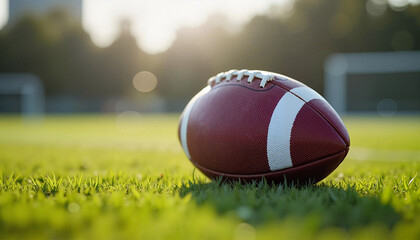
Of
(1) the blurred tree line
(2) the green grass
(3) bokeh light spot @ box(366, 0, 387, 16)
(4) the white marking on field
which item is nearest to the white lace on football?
(4) the white marking on field

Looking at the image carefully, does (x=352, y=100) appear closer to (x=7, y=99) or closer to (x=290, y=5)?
(x=290, y=5)

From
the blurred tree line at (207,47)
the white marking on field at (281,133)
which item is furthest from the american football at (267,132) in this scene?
the blurred tree line at (207,47)

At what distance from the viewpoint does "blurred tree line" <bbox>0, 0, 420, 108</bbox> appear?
106ft

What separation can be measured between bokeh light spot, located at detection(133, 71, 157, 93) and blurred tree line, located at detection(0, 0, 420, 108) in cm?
53

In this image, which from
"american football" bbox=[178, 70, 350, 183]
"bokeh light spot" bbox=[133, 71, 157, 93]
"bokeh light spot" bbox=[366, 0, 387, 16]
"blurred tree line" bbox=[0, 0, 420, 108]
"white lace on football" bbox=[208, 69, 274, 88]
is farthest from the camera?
"bokeh light spot" bbox=[133, 71, 157, 93]

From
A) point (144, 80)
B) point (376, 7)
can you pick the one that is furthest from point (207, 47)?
point (376, 7)

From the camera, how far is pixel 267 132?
2451 millimetres

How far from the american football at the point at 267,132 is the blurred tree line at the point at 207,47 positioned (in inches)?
1146

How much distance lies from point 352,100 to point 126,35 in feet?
87.8

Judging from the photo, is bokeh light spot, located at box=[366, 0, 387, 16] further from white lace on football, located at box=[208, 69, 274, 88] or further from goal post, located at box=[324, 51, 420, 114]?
white lace on football, located at box=[208, 69, 274, 88]

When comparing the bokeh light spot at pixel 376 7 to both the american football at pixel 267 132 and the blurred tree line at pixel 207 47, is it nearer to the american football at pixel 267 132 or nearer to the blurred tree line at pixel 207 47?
the blurred tree line at pixel 207 47

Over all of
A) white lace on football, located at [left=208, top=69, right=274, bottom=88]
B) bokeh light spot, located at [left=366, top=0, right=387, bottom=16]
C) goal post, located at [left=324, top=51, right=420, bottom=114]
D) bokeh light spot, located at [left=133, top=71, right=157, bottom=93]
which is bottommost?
bokeh light spot, located at [left=133, top=71, right=157, bottom=93]

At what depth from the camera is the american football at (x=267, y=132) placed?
242 centimetres

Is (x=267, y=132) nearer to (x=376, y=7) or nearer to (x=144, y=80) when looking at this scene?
(x=376, y=7)
